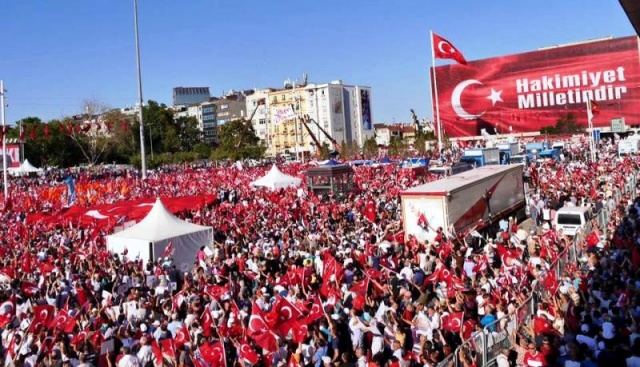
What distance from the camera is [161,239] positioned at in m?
15.1

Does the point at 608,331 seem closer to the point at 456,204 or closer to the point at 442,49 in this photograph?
the point at 456,204

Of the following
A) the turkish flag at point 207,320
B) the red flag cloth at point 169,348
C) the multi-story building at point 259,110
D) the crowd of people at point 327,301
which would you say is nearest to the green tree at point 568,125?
the multi-story building at point 259,110

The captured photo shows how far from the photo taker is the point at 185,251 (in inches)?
623

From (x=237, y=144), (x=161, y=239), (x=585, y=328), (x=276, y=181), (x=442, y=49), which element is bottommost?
(x=585, y=328)

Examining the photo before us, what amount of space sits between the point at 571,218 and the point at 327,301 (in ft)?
32.9

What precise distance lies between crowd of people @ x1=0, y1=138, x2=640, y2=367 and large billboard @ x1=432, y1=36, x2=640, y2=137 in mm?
70025

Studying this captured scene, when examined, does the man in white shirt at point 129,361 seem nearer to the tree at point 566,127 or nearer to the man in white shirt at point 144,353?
the man in white shirt at point 144,353

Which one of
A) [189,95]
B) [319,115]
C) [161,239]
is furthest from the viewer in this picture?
[189,95]

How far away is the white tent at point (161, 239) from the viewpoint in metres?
15.1

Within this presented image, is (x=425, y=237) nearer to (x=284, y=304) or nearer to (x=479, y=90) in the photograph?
(x=284, y=304)

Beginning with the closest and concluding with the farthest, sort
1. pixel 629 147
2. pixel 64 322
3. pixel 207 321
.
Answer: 1. pixel 207 321
2. pixel 64 322
3. pixel 629 147

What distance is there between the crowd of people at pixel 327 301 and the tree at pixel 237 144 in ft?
202

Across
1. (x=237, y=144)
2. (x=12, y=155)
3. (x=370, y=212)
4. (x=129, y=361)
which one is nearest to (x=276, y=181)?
(x=370, y=212)

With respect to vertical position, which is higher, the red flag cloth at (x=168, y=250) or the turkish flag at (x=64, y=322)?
the red flag cloth at (x=168, y=250)
